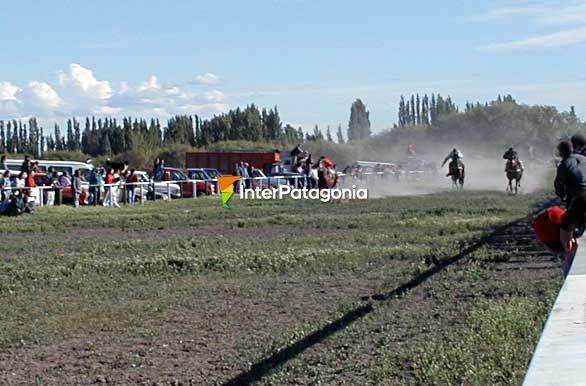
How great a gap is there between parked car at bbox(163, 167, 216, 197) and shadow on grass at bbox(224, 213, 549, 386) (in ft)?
107

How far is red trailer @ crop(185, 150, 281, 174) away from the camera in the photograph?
77.6m

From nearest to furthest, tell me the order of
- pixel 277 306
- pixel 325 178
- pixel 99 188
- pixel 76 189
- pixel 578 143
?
pixel 277 306 < pixel 578 143 < pixel 76 189 < pixel 99 188 < pixel 325 178

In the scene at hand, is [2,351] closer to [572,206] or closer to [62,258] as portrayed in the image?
[572,206]

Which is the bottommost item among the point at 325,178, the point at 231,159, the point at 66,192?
the point at 66,192

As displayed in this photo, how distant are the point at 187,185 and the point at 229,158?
26837 millimetres

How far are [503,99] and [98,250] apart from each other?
14063 centimetres

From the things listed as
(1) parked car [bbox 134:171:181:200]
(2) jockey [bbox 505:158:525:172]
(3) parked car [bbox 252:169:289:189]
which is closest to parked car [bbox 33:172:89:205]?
(1) parked car [bbox 134:171:181:200]

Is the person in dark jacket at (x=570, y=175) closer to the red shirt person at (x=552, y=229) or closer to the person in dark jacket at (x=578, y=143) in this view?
the red shirt person at (x=552, y=229)

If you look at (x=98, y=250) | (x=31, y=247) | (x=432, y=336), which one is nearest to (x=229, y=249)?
(x=98, y=250)

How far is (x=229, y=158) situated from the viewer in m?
78.4

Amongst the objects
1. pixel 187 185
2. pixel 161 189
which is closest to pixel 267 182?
pixel 187 185

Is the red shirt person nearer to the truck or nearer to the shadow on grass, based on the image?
the shadow on grass

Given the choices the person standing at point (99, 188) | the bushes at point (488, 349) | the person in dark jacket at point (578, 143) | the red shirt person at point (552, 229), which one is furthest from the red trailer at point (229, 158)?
the bushes at point (488, 349)

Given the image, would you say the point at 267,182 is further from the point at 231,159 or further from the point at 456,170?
the point at 231,159
